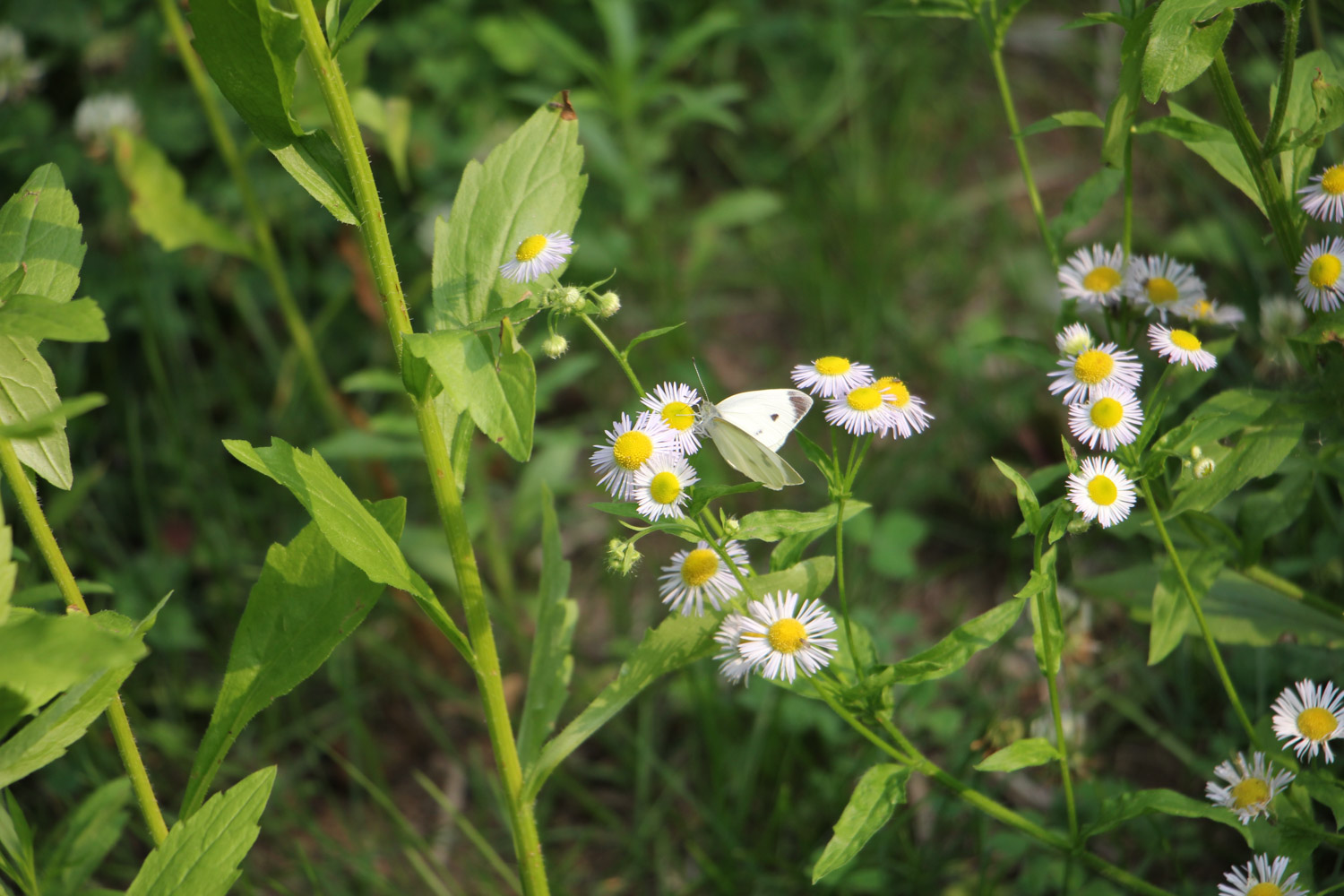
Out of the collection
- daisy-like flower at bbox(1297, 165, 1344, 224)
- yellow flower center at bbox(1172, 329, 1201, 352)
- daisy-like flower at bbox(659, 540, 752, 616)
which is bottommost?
daisy-like flower at bbox(659, 540, 752, 616)

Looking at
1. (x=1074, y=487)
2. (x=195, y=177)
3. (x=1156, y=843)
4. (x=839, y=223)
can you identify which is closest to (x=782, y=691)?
(x=1156, y=843)

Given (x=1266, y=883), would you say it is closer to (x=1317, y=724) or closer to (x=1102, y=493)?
(x=1317, y=724)

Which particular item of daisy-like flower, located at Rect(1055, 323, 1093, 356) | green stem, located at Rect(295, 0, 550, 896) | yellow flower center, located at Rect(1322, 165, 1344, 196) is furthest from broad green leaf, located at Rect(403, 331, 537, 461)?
yellow flower center, located at Rect(1322, 165, 1344, 196)

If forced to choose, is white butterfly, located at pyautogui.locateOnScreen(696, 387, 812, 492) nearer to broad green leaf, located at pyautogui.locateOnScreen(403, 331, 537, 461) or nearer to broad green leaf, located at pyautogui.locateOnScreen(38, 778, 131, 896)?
broad green leaf, located at pyautogui.locateOnScreen(403, 331, 537, 461)

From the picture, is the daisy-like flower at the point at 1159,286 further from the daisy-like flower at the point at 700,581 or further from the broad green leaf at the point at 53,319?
the broad green leaf at the point at 53,319

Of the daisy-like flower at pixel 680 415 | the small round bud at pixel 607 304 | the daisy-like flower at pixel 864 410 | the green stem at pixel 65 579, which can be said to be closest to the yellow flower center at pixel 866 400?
the daisy-like flower at pixel 864 410

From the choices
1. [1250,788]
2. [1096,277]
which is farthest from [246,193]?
[1250,788]

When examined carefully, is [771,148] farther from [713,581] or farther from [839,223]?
[713,581]
